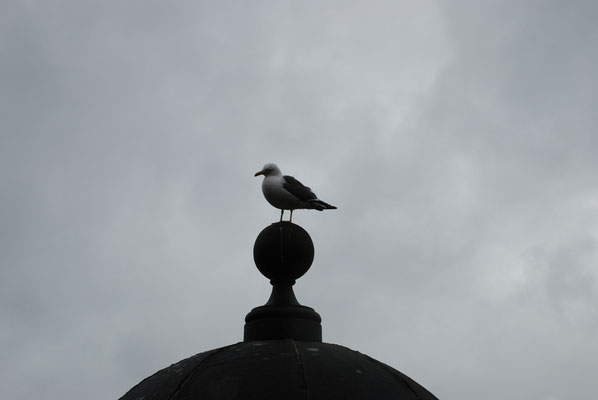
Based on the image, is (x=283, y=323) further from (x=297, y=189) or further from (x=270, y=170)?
(x=270, y=170)

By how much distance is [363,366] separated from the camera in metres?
4.89

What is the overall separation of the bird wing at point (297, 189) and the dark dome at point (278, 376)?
6.46ft

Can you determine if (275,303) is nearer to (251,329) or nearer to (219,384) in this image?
(251,329)

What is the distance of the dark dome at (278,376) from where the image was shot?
4418 mm

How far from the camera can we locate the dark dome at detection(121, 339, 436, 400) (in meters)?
4.42

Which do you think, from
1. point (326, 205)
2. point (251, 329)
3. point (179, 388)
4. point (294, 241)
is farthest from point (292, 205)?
point (179, 388)

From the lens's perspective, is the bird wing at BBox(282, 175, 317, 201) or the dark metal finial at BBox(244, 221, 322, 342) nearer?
the dark metal finial at BBox(244, 221, 322, 342)

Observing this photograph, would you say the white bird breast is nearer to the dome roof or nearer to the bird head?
the bird head

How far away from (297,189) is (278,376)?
2646mm

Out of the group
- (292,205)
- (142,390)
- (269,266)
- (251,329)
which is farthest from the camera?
(292,205)

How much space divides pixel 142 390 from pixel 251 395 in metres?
1.00

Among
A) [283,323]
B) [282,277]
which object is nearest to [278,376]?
[283,323]

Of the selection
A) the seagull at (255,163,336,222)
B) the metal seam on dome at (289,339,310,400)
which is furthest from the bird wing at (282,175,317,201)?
the metal seam on dome at (289,339,310,400)

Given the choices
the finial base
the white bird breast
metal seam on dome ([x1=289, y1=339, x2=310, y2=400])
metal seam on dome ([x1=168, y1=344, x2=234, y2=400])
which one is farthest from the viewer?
the white bird breast
